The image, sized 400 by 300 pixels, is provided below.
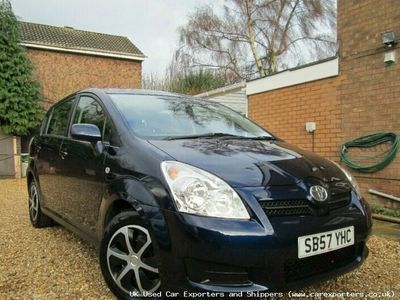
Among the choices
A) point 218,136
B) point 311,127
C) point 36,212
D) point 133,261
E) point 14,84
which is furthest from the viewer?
point 14,84

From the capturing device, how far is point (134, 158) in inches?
107

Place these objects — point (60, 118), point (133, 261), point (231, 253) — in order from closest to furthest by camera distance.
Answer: point (231, 253), point (133, 261), point (60, 118)

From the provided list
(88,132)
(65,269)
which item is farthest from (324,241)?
(65,269)

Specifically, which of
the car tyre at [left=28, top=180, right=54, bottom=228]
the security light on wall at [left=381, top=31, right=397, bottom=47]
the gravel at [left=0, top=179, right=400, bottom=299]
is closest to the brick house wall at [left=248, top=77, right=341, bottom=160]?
the security light on wall at [left=381, top=31, right=397, bottom=47]

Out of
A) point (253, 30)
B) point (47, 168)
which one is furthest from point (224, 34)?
point (47, 168)

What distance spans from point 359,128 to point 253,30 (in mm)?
16953

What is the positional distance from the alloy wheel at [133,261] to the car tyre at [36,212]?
244 cm

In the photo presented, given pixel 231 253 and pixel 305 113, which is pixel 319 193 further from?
pixel 305 113

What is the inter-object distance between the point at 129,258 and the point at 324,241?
4.01 feet

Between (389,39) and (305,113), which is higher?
(389,39)

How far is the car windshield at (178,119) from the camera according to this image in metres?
3.14

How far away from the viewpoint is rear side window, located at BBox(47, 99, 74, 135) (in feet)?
13.9

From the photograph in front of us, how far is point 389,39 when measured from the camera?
5.76 metres

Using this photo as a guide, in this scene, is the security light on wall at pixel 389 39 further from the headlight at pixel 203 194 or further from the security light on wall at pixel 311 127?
the headlight at pixel 203 194
